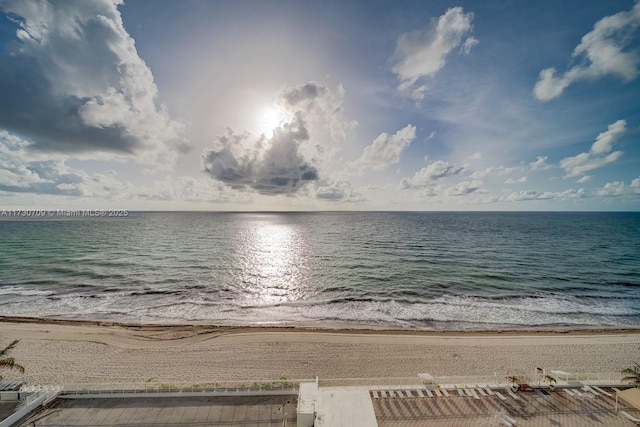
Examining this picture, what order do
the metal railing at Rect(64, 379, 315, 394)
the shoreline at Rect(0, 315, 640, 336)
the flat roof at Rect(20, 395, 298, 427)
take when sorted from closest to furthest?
the flat roof at Rect(20, 395, 298, 427) < the metal railing at Rect(64, 379, 315, 394) < the shoreline at Rect(0, 315, 640, 336)

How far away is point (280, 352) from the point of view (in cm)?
2377

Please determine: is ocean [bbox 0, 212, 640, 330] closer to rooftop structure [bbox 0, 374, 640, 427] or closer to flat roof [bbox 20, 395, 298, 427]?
rooftop structure [bbox 0, 374, 640, 427]

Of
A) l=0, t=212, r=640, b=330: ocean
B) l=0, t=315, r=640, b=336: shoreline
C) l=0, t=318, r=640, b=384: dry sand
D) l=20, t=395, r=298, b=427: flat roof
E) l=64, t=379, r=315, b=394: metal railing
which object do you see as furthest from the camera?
l=0, t=212, r=640, b=330: ocean

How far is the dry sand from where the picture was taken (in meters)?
21.1

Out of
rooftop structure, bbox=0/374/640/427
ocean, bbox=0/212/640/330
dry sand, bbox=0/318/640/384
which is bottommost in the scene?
dry sand, bbox=0/318/640/384

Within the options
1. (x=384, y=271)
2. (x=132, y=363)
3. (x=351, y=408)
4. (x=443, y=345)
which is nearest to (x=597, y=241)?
(x=384, y=271)

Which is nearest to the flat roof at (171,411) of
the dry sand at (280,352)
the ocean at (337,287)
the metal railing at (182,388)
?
the metal railing at (182,388)

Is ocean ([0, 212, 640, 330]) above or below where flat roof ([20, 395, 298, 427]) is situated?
below

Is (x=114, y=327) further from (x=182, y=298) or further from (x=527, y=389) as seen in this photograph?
(x=527, y=389)

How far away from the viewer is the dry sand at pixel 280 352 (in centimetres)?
2106

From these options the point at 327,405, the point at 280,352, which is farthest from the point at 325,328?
the point at 327,405

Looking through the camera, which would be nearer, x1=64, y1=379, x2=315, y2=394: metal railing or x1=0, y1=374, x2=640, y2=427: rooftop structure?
x1=0, y1=374, x2=640, y2=427: rooftop structure

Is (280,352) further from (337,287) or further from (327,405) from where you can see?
(337,287)

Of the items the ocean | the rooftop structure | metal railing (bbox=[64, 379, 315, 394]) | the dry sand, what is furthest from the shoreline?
metal railing (bbox=[64, 379, 315, 394])
